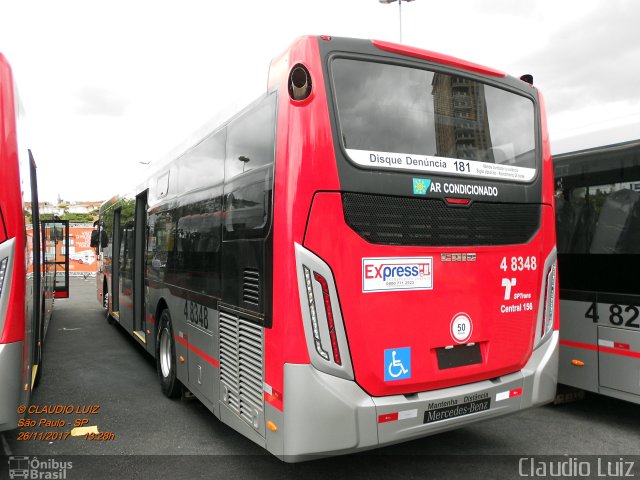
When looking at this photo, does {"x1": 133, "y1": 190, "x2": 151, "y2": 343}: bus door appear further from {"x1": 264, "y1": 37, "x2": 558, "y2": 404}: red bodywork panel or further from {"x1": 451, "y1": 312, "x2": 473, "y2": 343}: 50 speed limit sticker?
{"x1": 451, "y1": 312, "x2": 473, "y2": 343}: 50 speed limit sticker

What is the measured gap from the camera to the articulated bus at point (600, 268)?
5.17 metres

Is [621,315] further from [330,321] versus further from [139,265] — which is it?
[139,265]

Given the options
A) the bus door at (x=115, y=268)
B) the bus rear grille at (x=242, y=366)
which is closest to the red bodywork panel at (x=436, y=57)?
the bus rear grille at (x=242, y=366)

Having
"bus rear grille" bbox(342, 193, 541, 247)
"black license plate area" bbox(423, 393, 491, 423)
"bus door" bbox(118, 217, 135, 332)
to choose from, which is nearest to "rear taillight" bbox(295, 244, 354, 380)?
"bus rear grille" bbox(342, 193, 541, 247)

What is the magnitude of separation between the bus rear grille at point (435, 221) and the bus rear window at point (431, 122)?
0.25 meters

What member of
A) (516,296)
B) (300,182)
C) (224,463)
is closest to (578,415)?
(516,296)

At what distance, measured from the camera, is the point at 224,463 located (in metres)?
4.45

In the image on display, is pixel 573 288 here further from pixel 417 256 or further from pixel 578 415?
pixel 417 256

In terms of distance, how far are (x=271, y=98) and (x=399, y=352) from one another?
2002 millimetres

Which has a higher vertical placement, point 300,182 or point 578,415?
point 300,182

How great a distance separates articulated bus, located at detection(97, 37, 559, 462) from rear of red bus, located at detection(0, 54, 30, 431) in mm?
1499
